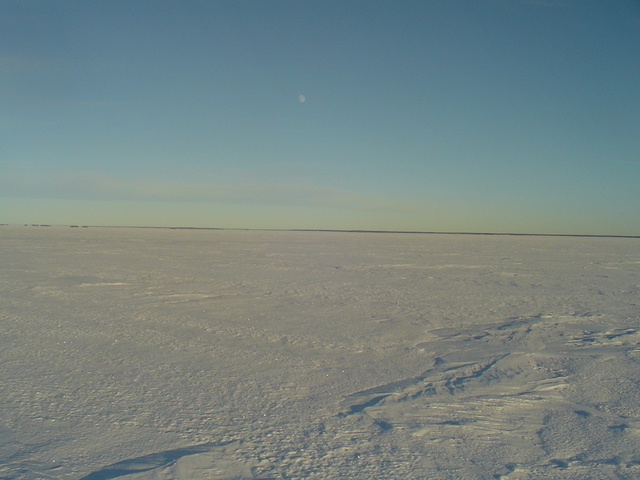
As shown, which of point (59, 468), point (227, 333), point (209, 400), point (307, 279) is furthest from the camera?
point (307, 279)

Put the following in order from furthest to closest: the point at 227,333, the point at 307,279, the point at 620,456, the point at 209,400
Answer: the point at 307,279
the point at 227,333
the point at 209,400
the point at 620,456

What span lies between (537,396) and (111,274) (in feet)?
33.9

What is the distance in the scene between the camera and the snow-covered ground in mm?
2600

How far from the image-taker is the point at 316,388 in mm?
3756

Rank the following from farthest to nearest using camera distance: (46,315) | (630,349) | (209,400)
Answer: (46,315), (630,349), (209,400)

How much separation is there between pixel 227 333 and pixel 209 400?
218 centimetres

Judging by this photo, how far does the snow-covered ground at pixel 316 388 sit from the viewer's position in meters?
2.60

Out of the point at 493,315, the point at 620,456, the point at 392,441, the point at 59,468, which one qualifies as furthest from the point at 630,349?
the point at 59,468

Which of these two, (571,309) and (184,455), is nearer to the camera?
(184,455)

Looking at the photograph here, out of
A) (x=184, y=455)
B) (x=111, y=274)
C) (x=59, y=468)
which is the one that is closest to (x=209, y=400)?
(x=184, y=455)

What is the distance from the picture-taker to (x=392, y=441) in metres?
2.85

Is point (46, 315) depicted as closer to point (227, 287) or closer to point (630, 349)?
point (227, 287)

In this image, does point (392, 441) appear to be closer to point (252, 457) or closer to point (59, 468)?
point (252, 457)

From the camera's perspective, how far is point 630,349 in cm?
505
